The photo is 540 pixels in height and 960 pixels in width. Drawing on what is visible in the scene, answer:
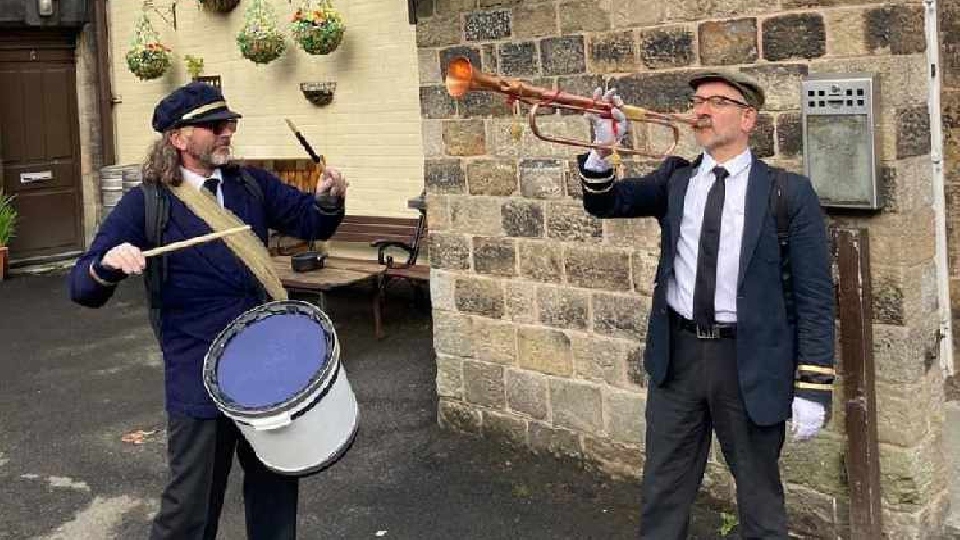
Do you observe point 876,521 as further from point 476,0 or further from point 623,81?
point 476,0

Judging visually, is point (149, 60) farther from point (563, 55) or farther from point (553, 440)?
point (553, 440)

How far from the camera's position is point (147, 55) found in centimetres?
1152

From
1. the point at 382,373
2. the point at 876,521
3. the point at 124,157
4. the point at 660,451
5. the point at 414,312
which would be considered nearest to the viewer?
the point at 660,451

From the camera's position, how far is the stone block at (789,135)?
4.31 m

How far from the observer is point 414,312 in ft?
30.8

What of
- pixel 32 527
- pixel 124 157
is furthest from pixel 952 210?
pixel 124 157

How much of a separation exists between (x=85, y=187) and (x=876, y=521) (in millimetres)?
11105

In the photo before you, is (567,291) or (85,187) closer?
(567,291)

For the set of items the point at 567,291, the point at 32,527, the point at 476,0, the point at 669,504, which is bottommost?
the point at 32,527

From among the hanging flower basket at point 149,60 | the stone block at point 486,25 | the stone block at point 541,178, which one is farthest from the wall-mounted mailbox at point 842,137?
the hanging flower basket at point 149,60

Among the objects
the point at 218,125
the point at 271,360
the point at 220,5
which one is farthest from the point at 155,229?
the point at 220,5

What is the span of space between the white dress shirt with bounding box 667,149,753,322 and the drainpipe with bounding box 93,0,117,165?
1060 centimetres

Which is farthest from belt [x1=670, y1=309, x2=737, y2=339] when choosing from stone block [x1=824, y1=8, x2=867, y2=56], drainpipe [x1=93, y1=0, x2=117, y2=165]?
drainpipe [x1=93, y1=0, x2=117, y2=165]

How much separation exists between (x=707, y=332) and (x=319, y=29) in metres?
6.73
